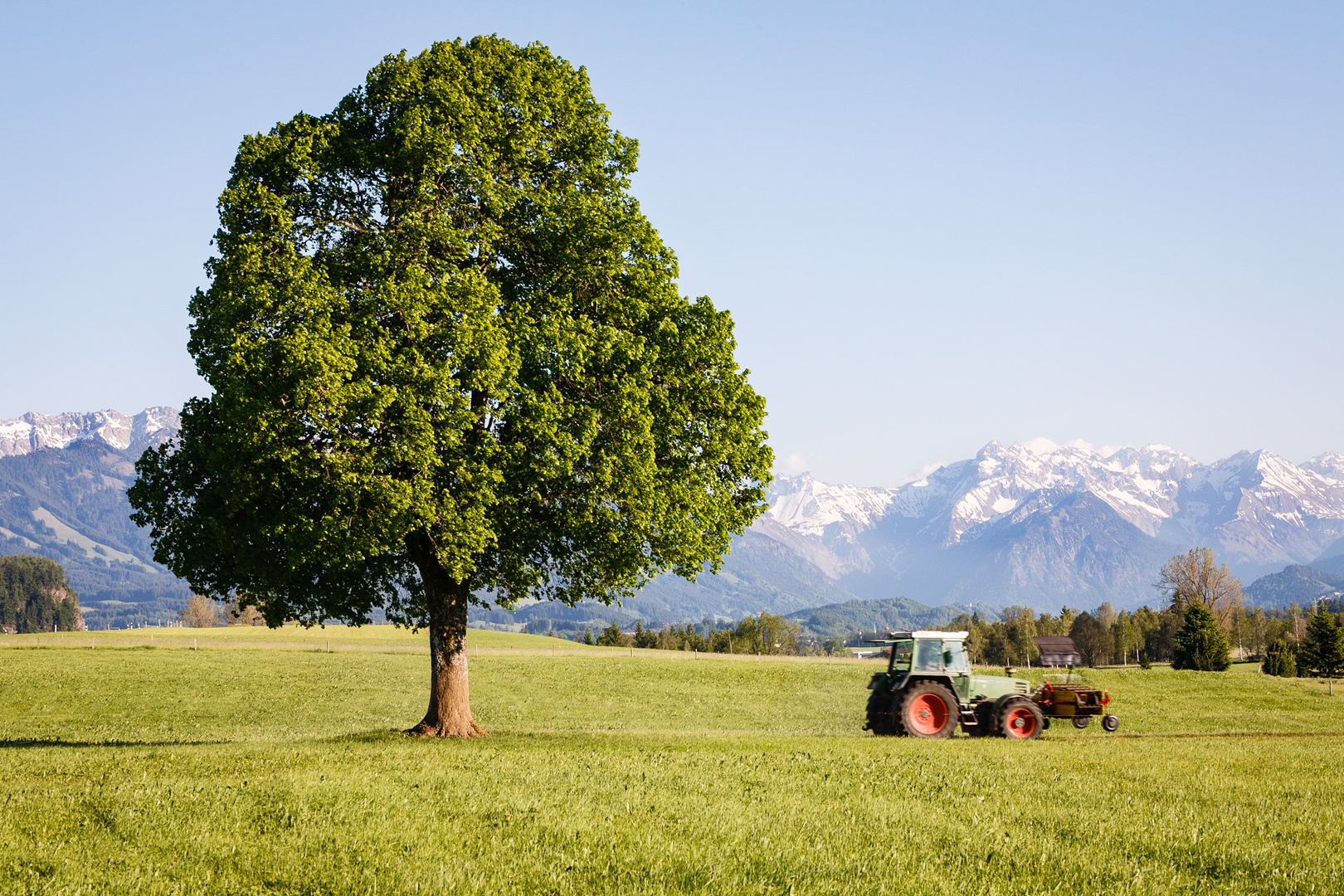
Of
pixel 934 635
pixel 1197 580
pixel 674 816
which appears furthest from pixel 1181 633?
pixel 674 816

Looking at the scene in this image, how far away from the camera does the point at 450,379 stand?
66.8 ft

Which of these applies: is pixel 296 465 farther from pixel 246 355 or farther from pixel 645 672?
pixel 645 672

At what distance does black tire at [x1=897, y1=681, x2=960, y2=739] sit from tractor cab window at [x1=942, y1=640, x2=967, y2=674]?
0.97 m

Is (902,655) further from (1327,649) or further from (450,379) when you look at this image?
(1327,649)

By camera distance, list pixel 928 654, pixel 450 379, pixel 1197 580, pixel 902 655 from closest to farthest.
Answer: pixel 450 379 → pixel 928 654 → pixel 902 655 → pixel 1197 580

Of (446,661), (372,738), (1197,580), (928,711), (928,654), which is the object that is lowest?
(372,738)

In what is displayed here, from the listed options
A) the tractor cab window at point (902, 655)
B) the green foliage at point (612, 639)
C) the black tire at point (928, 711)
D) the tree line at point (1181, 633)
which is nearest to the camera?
the black tire at point (928, 711)

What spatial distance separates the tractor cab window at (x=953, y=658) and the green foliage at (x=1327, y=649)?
252ft

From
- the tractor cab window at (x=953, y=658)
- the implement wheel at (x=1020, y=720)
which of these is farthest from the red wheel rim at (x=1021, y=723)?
the tractor cab window at (x=953, y=658)

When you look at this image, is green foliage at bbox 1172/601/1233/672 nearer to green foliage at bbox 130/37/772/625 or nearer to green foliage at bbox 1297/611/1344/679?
green foliage at bbox 1297/611/1344/679

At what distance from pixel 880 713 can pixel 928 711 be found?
1721 millimetres

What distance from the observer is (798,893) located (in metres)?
8.86

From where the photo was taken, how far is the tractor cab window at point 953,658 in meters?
29.0

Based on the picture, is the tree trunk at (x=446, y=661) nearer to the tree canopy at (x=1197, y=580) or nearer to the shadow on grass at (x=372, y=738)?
the shadow on grass at (x=372, y=738)
